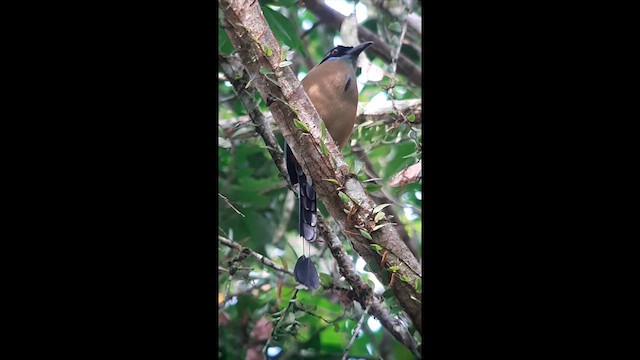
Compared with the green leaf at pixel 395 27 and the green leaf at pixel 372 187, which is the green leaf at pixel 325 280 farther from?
the green leaf at pixel 395 27

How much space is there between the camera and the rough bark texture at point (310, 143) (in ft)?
7.27

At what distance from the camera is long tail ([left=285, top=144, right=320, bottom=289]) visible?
233 cm

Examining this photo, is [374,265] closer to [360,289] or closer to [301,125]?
[360,289]

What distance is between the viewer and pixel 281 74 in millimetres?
2234

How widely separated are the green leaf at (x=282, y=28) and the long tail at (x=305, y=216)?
0.36 meters

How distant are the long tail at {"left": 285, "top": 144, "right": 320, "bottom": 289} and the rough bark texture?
0.29 ft

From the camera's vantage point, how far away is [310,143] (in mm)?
2254

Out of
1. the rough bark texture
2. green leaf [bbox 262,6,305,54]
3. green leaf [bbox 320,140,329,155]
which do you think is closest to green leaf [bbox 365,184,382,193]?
the rough bark texture

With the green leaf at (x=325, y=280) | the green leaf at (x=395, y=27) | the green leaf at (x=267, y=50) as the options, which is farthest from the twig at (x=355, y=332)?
the green leaf at (x=395, y=27)

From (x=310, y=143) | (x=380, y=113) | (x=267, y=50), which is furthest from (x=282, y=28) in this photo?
(x=380, y=113)
